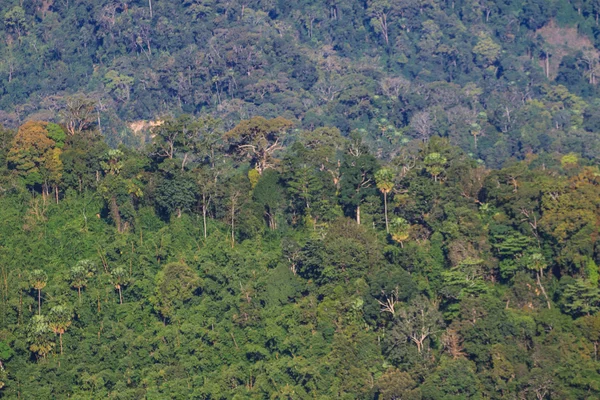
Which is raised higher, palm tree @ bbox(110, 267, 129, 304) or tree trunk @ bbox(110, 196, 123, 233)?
tree trunk @ bbox(110, 196, 123, 233)

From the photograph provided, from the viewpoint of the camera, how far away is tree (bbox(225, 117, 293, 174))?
78688 millimetres

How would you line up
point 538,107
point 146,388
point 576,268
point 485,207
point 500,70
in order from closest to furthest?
point 146,388 < point 576,268 < point 485,207 < point 538,107 < point 500,70

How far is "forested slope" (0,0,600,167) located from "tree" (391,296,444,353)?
3676cm

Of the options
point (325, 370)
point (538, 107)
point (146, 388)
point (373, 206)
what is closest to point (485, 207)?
point (373, 206)

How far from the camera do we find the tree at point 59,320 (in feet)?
215

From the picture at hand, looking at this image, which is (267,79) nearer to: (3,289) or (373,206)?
(373,206)

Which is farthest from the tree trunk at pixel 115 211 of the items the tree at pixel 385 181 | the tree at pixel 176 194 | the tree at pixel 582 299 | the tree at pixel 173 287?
the tree at pixel 582 299

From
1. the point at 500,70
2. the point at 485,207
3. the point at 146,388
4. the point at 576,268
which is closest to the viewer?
the point at 146,388

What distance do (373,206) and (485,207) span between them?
232 inches

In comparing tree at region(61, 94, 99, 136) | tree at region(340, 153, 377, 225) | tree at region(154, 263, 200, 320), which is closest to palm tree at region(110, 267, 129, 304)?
tree at region(154, 263, 200, 320)

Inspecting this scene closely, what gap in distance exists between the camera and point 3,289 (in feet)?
221

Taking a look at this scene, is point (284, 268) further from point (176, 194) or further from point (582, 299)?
point (582, 299)

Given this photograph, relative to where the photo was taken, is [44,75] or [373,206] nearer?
[373,206]

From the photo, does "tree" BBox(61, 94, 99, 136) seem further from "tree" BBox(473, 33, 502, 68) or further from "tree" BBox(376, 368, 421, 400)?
"tree" BBox(473, 33, 502, 68)
